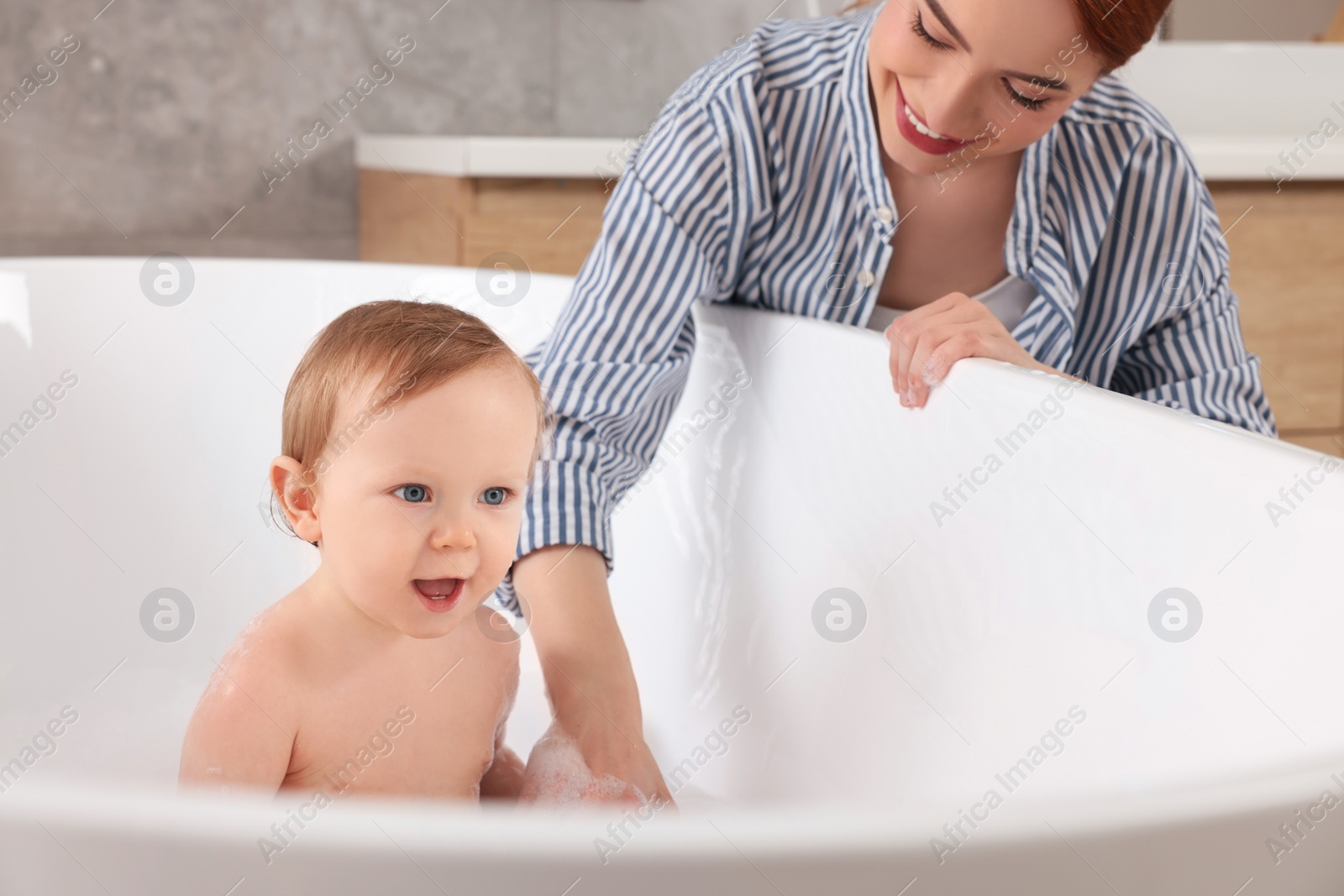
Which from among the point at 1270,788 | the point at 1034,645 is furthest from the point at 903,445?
the point at 1270,788

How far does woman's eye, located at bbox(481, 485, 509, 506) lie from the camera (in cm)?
61

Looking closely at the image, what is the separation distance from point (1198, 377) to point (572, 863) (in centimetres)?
80

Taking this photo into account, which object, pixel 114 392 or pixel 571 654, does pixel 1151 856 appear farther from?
pixel 114 392

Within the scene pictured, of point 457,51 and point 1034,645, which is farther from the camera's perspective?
point 457,51

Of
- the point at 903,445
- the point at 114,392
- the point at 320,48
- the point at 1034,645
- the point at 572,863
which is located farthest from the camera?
the point at 320,48

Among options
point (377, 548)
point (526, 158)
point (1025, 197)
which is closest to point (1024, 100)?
point (1025, 197)

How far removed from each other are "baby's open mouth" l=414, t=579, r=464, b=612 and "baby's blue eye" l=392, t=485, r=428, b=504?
0.05m

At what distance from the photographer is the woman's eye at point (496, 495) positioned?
610 mm

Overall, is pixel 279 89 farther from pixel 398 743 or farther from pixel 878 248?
pixel 398 743

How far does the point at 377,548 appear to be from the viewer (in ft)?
1.95

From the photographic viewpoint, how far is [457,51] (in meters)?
1.87

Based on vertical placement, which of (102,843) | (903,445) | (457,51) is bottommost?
(903,445)

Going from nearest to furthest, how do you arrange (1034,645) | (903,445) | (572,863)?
(572,863)
(1034,645)
(903,445)

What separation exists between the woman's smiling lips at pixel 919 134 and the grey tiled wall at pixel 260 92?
1117 millimetres
